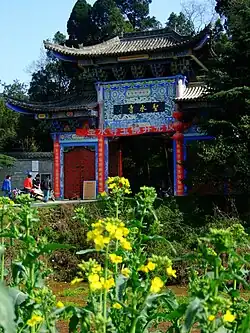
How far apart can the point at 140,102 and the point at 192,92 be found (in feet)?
6.09

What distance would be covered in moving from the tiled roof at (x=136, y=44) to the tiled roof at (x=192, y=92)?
5.40 feet

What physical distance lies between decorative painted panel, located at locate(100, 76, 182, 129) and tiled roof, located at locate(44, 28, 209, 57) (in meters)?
1.16

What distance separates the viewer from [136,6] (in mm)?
48969

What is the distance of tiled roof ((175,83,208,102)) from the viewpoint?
20145mm

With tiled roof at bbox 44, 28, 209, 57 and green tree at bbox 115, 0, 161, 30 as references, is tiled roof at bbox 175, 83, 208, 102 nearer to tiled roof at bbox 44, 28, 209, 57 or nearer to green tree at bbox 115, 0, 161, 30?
tiled roof at bbox 44, 28, 209, 57

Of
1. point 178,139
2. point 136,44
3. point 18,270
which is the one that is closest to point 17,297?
point 18,270

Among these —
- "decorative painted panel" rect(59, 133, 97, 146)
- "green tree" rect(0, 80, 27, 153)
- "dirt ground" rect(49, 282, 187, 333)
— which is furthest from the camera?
"green tree" rect(0, 80, 27, 153)

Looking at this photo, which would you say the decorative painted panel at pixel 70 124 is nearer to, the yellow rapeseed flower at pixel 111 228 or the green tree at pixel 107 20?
the yellow rapeseed flower at pixel 111 228

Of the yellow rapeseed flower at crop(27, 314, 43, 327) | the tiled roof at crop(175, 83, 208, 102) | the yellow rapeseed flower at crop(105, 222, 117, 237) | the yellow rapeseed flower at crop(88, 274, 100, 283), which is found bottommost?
the yellow rapeseed flower at crop(27, 314, 43, 327)

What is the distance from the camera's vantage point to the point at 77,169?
877 inches

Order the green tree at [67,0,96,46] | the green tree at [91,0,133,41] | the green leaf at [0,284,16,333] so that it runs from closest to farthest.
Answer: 1. the green leaf at [0,284,16,333]
2. the green tree at [91,0,133,41]
3. the green tree at [67,0,96,46]

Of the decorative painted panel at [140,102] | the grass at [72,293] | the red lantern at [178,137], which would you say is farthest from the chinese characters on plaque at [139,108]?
the grass at [72,293]

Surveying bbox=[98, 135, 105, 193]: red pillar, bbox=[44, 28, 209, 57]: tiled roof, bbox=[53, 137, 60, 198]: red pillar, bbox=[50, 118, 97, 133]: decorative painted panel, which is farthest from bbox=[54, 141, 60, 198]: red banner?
bbox=[44, 28, 209, 57]: tiled roof

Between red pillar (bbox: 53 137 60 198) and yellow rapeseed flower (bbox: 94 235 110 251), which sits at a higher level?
red pillar (bbox: 53 137 60 198)
